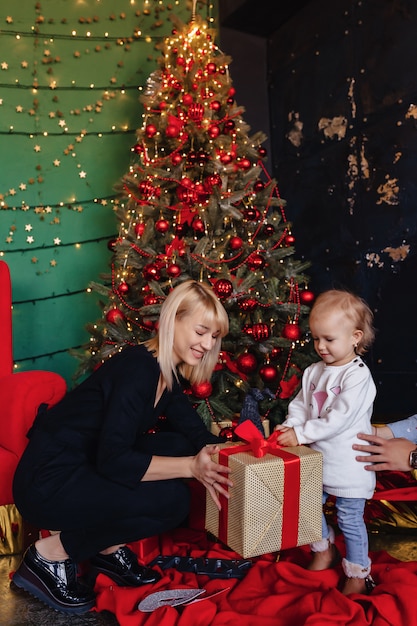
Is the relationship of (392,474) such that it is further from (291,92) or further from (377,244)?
Answer: (291,92)

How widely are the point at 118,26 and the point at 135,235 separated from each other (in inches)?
81.7

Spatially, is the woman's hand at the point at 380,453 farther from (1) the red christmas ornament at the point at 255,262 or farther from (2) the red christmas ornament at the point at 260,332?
(1) the red christmas ornament at the point at 255,262

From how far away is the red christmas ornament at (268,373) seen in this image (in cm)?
290

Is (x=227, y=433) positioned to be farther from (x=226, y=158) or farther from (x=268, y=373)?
(x=226, y=158)

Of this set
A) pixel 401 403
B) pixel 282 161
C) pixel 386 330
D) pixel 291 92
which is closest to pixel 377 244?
pixel 386 330

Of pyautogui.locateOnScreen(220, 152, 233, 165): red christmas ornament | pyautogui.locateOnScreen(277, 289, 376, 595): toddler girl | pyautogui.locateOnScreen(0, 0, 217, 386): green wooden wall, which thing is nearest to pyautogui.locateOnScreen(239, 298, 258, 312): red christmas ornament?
→ pyautogui.locateOnScreen(220, 152, 233, 165): red christmas ornament

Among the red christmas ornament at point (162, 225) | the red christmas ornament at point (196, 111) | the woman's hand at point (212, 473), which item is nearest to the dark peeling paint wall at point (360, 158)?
the red christmas ornament at point (196, 111)

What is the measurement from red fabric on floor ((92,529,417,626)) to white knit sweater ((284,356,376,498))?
288mm

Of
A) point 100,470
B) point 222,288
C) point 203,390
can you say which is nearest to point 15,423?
point 100,470

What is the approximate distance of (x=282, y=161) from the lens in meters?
4.61

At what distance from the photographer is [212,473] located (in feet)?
5.45

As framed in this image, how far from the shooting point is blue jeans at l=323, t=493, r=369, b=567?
1772mm

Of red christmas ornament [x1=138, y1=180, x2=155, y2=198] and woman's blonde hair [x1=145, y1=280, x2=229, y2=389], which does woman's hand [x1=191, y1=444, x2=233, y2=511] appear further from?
red christmas ornament [x1=138, y1=180, x2=155, y2=198]

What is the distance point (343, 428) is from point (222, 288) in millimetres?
1192
